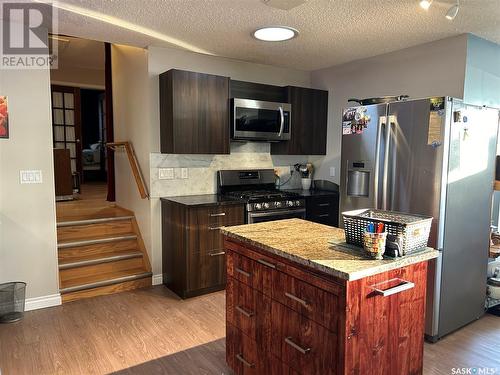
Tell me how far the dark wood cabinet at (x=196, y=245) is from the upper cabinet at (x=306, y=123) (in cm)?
121

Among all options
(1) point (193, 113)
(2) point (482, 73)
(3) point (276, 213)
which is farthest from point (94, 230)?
(2) point (482, 73)

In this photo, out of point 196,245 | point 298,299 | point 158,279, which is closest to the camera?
point 298,299

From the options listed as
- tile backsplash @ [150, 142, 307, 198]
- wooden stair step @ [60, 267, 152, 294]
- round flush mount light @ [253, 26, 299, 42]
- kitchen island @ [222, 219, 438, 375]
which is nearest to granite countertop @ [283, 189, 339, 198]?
tile backsplash @ [150, 142, 307, 198]

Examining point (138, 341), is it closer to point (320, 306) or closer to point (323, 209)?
point (320, 306)

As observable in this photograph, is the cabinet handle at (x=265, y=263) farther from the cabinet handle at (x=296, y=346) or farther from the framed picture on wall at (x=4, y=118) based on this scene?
the framed picture on wall at (x=4, y=118)

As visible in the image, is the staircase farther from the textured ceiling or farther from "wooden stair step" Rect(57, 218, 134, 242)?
the textured ceiling

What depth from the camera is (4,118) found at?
3.02 metres

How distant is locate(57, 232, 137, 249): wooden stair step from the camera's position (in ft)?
12.3

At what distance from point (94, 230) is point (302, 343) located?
3126 mm

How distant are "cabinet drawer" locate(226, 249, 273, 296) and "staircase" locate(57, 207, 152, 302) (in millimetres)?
1986

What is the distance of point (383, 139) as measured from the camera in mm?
2936

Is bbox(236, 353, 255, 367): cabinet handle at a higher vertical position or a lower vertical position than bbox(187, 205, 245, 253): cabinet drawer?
lower

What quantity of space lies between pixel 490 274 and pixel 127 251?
3666mm

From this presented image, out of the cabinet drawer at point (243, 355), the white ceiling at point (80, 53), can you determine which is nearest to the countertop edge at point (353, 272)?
the cabinet drawer at point (243, 355)
